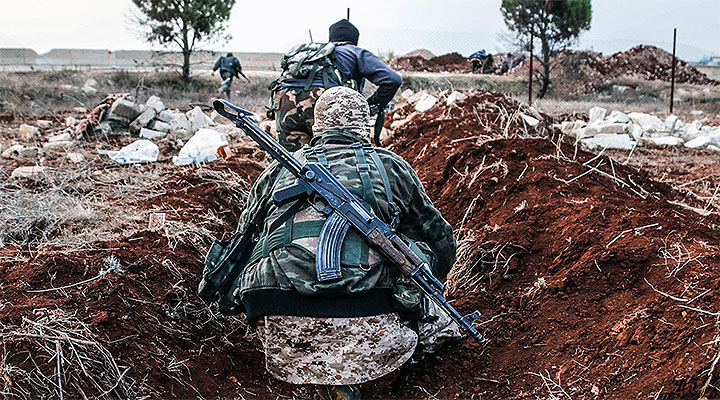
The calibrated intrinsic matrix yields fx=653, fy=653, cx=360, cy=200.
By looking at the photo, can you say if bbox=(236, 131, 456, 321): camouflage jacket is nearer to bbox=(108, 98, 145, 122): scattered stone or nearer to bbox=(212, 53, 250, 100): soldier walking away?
bbox=(108, 98, 145, 122): scattered stone

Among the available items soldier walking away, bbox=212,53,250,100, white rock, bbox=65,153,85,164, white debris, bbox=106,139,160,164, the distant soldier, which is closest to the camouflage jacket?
white debris, bbox=106,139,160,164

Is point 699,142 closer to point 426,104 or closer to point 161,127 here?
point 426,104

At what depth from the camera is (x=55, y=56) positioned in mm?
38062

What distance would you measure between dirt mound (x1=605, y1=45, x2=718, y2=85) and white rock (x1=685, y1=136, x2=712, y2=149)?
17667mm

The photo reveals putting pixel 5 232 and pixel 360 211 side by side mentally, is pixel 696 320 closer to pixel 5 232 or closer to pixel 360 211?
pixel 360 211

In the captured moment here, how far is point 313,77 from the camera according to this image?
478cm

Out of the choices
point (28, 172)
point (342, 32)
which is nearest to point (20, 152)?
point (28, 172)

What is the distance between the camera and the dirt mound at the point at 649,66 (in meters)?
28.4

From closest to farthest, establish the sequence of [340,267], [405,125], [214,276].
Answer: [340,267] → [214,276] → [405,125]

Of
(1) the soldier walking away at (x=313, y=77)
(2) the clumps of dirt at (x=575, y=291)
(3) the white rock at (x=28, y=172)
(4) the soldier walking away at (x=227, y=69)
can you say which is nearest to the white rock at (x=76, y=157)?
(3) the white rock at (x=28, y=172)

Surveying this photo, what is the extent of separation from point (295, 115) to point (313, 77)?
1.03 ft

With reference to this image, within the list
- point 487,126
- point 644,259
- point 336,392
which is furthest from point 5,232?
point 487,126

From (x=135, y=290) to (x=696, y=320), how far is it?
2.50 meters

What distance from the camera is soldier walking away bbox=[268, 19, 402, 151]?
15.8 feet
